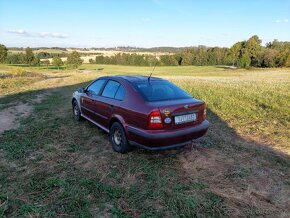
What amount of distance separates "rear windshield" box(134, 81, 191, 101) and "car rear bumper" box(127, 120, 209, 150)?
27.4 inches

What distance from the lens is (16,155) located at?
5227 millimetres

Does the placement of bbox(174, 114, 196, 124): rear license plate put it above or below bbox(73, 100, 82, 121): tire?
above

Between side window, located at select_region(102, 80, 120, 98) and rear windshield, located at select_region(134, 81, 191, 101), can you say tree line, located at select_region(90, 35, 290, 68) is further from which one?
rear windshield, located at select_region(134, 81, 191, 101)

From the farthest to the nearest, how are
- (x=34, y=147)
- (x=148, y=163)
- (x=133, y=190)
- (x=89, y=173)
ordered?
(x=34, y=147), (x=148, y=163), (x=89, y=173), (x=133, y=190)

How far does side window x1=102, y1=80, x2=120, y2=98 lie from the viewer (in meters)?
5.68

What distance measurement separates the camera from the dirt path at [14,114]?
7582 mm

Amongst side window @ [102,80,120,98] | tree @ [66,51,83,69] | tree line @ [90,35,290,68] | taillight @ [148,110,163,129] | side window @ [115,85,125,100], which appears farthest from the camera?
tree @ [66,51,83,69]

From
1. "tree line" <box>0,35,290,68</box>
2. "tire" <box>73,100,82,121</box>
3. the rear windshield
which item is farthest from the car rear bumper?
"tree line" <box>0,35,290,68</box>

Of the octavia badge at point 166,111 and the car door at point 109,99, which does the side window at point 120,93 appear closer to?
the car door at point 109,99

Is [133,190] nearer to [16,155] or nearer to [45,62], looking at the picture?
[16,155]

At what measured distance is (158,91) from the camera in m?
5.28

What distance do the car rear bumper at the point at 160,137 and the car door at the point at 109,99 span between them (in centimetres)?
79

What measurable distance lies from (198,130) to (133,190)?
6.04ft

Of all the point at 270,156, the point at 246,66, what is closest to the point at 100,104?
the point at 270,156
